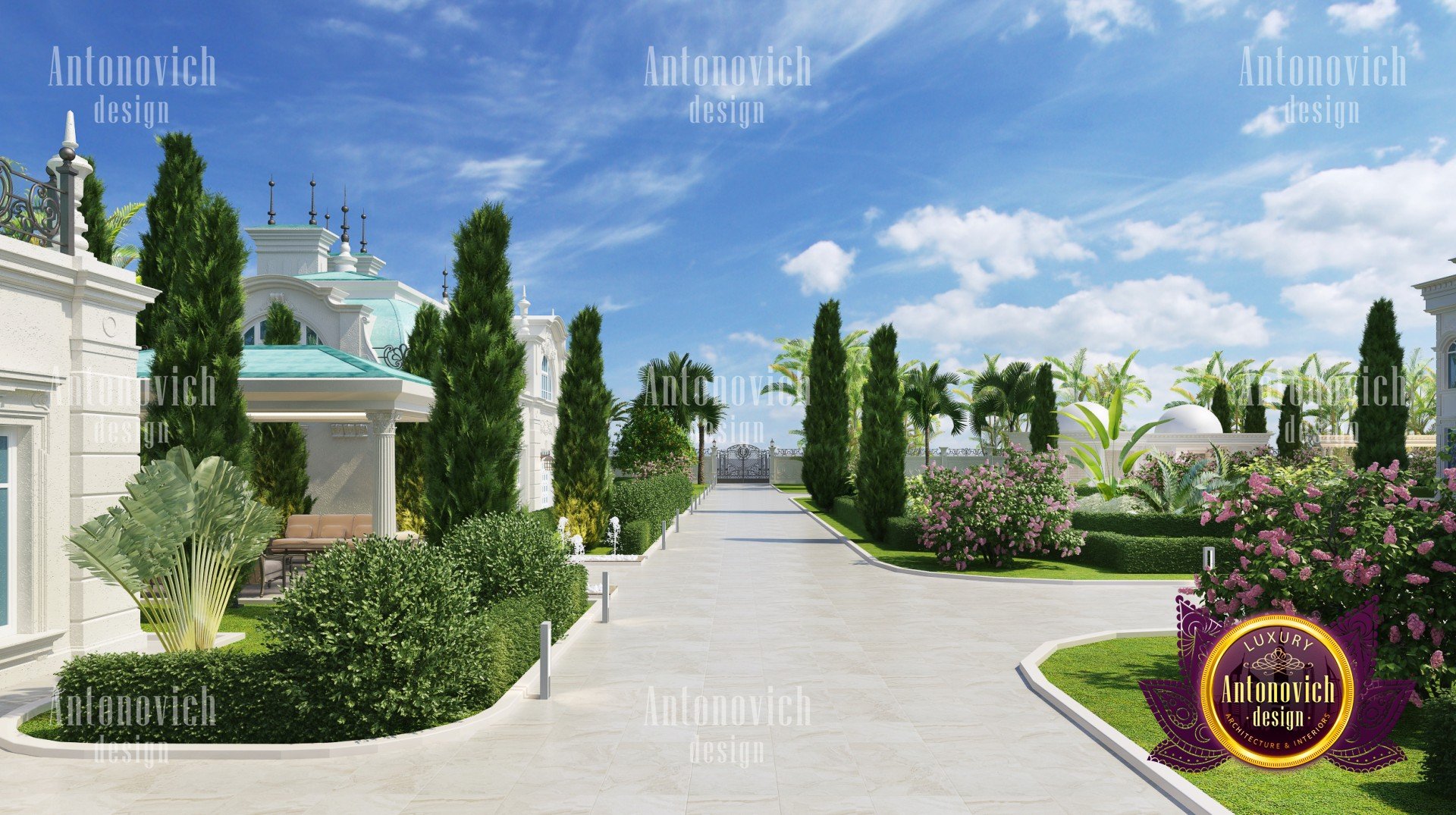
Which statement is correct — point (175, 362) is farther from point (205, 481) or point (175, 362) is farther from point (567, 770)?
point (567, 770)

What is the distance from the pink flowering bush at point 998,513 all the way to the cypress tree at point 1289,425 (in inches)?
1289

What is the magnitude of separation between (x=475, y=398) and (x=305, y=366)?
3.72m

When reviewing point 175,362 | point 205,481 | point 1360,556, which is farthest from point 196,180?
point 1360,556

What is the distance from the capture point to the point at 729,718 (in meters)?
7.85

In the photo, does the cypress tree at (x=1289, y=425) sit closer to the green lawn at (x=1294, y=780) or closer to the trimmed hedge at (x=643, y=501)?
the trimmed hedge at (x=643, y=501)

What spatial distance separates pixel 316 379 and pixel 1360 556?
48.5 ft

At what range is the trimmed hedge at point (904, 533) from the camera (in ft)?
71.9

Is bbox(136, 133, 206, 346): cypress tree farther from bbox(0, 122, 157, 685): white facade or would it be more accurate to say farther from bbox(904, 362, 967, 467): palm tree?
bbox(904, 362, 967, 467): palm tree

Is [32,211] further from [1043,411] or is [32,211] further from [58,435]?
[1043,411]

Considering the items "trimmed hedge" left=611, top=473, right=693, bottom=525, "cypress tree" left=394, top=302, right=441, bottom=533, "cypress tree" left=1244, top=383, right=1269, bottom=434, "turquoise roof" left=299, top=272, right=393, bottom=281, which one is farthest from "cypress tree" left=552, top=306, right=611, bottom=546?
"cypress tree" left=1244, top=383, right=1269, bottom=434

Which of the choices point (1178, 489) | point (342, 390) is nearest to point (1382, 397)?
point (1178, 489)

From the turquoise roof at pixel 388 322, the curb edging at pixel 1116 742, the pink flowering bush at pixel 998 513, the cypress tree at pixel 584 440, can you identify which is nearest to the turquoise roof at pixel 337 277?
the turquoise roof at pixel 388 322

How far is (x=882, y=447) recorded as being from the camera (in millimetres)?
23938

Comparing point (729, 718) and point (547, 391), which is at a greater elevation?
point (547, 391)
